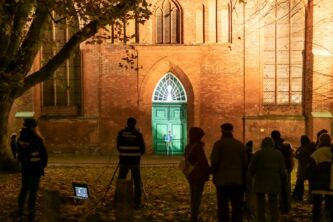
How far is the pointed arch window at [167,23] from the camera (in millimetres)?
27031

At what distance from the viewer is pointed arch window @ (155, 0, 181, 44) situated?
2703 cm

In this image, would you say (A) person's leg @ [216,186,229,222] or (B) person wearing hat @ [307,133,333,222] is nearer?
(A) person's leg @ [216,186,229,222]

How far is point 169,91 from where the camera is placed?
27516mm

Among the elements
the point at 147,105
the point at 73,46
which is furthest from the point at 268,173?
the point at 147,105

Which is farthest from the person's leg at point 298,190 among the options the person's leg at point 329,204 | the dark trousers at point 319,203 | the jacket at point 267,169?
the jacket at point 267,169

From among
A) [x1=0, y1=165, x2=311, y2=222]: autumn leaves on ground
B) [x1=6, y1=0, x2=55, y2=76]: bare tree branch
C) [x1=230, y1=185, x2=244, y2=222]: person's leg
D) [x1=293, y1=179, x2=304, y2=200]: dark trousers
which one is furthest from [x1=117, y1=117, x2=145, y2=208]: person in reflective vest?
[x1=6, y1=0, x2=55, y2=76]: bare tree branch

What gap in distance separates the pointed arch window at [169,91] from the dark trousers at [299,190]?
14.3 metres

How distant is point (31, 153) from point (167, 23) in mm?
17896

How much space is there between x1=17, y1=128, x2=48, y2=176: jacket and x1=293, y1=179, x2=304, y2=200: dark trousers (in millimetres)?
6139

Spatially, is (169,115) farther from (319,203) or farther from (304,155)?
(319,203)

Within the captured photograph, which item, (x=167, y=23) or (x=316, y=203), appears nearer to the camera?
(x=316, y=203)

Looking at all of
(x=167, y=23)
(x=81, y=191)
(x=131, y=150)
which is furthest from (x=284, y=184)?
(x=167, y=23)

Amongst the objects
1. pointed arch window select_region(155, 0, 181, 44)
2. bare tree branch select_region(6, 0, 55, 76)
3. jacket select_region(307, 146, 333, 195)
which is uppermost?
pointed arch window select_region(155, 0, 181, 44)

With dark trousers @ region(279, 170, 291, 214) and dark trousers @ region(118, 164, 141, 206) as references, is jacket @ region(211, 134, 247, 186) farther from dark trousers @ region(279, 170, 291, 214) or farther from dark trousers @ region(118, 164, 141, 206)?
dark trousers @ region(118, 164, 141, 206)
